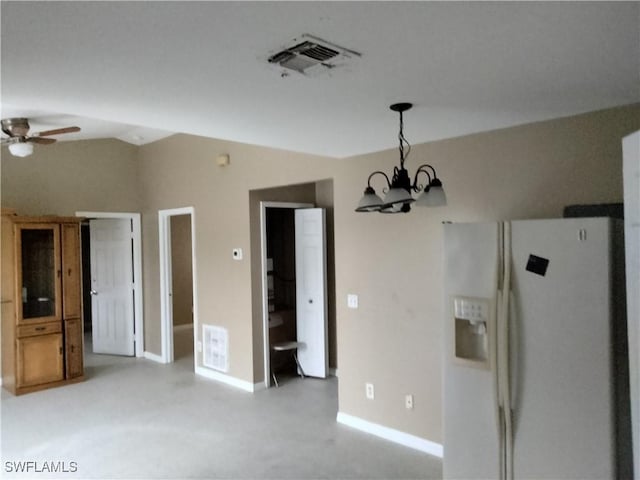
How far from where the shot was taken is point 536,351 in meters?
2.26

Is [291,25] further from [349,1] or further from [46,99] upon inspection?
[46,99]

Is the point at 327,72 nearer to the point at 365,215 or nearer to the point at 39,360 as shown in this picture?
the point at 365,215

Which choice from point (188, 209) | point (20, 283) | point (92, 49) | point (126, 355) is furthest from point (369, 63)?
point (126, 355)

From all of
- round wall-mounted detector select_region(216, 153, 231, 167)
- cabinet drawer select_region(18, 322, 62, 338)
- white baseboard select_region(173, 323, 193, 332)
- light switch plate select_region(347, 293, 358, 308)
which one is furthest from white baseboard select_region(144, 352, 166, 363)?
light switch plate select_region(347, 293, 358, 308)

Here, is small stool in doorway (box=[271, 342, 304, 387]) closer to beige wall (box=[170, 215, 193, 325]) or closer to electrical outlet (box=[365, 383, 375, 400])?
electrical outlet (box=[365, 383, 375, 400])

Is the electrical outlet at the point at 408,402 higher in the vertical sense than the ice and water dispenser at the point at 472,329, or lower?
lower

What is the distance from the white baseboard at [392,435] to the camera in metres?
3.37

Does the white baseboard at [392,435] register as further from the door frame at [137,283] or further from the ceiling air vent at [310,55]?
the door frame at [137,283]

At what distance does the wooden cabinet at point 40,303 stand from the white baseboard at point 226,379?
1444mm

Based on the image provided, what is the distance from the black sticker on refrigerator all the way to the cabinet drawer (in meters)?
5.21

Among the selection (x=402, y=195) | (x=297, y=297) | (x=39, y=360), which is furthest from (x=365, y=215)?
(x=39, y=360)

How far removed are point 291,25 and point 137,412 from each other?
164 inches

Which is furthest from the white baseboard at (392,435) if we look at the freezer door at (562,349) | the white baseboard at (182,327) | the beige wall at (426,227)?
the white baseboard at (182,327)

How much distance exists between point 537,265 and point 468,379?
73 cm
